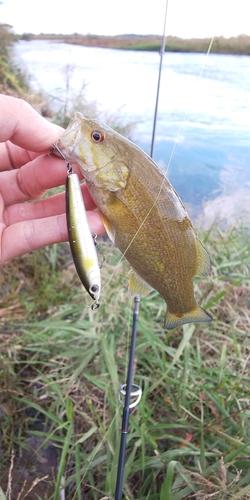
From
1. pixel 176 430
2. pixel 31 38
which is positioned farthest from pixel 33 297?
pixel 31 38

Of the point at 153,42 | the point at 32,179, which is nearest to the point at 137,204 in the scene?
the point at 32,179

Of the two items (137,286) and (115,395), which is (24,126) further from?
(115,395)

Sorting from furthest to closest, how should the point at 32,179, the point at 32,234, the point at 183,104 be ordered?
the point at 183,104, the point at 32,179, the point at 32,234

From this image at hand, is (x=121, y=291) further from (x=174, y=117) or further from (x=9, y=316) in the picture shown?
(x=174, y=117)

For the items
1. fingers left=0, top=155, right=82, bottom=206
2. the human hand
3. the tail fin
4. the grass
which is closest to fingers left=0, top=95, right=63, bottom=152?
the human hand

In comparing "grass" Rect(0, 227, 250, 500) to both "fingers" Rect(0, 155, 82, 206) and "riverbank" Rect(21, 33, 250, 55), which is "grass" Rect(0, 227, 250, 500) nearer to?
"fingers" Rect(0, 155, 82, 206)
